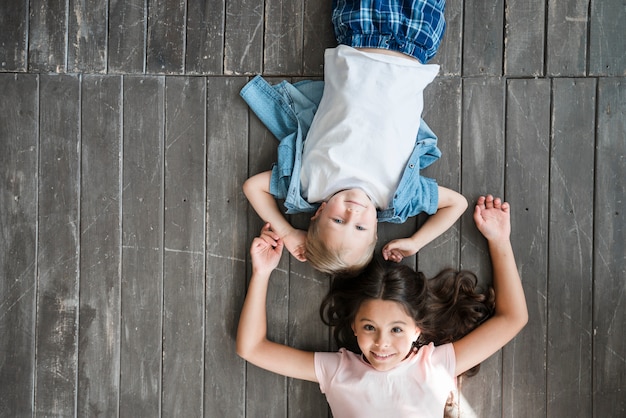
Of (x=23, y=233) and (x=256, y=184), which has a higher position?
(x=256, y=184)

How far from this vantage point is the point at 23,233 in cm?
162

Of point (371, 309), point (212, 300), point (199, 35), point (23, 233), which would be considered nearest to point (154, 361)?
point (212, 300)

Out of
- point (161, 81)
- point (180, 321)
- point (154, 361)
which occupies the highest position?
point (161, 81)

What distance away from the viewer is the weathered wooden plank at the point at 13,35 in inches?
62.7

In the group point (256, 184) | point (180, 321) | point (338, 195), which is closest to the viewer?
A: point (338, 195)

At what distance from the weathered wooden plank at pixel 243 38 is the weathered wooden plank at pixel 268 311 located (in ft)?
0.26

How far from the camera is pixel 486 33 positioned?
1.53m

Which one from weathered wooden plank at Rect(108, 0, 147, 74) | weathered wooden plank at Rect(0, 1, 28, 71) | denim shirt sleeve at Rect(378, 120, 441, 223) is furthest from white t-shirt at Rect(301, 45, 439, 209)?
weathered wooden plank at Rect(0, 1, 28, 71)

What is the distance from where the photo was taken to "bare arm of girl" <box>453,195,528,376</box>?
4.83 feet

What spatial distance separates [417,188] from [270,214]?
413 millimetres

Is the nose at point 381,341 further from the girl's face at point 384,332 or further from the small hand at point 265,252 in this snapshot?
the small hand at point 265,252

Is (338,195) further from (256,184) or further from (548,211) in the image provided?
(548,211)

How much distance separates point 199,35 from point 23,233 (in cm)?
80

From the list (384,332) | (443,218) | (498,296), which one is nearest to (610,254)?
(498,296)
